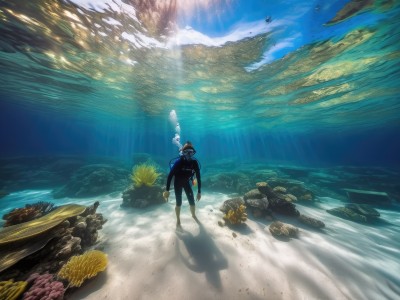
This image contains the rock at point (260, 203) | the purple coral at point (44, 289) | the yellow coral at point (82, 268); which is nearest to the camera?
the purple coral at point (44, 289)

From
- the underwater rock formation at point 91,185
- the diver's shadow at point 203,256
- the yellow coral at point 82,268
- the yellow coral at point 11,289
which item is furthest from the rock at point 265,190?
the underwater rock formation at point 91,185

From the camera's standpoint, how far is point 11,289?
2850 mm

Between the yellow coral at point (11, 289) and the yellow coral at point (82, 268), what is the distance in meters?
0.65

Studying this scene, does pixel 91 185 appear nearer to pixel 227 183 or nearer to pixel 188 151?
pixel 227 183

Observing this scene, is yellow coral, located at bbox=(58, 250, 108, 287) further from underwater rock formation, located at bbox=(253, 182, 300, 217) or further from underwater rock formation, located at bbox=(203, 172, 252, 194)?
underwater rock formation, located at bbox=(203, 172, 252, 194)

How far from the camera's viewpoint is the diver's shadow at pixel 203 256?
4102 mm

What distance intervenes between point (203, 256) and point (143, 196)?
5671 mm

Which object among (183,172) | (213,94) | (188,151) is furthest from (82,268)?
(213,94)

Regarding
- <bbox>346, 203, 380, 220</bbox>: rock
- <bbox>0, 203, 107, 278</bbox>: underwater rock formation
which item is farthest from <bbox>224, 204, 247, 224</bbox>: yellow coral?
<bbox>346, 203, 380, 220</bbox>: rock

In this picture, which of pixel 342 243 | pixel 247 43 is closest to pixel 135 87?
pixel 247 43

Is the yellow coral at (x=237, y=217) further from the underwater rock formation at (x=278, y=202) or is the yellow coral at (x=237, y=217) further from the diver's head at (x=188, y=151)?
the diver's head at (x=188, y=151)

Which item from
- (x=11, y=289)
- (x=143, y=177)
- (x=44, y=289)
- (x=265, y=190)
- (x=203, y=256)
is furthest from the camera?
(x=143, y=177)

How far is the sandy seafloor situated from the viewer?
3.66 meters

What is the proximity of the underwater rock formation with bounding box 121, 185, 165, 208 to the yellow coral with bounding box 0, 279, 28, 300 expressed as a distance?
610cm
